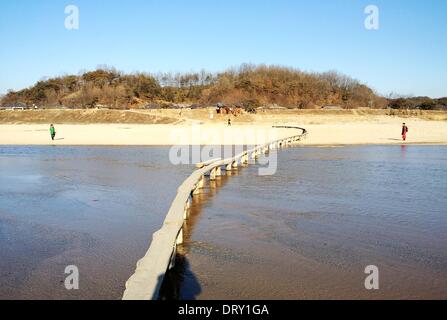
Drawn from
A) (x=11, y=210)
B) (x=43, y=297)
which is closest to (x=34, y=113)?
(x=11, y=210)

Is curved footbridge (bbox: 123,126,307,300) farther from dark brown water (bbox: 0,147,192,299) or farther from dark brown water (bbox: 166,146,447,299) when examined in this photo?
dark brown water (bbox: 0,147,192,299)

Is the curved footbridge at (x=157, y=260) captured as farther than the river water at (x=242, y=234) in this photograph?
No

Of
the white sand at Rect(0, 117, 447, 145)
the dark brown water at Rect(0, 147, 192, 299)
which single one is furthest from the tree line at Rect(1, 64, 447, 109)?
the dark brown water at Rect(0, 147, 192, 299)

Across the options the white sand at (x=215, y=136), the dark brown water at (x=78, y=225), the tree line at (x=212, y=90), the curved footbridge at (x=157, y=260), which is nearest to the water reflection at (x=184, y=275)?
the curved footbridge at (x=157, y=260)

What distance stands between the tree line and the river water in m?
72.8

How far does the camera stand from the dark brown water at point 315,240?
4.76 metres

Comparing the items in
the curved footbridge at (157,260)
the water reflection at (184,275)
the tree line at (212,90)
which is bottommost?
the water reflection at (184,275)

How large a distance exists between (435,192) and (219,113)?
5022 centimetres

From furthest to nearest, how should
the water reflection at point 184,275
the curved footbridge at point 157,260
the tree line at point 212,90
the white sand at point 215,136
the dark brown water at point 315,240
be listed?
1. the tree line at point 212,90
2. the white sand at point 215,136
3. the dark brown water at point 315,240
4. the water reflection at point 184,275
5. the curved footbridge at point 157,260

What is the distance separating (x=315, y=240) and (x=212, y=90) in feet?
292

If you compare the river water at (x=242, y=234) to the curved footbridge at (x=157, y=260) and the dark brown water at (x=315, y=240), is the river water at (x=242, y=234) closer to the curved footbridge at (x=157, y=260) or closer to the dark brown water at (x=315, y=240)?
the dark brown water at (x=315, y=240)

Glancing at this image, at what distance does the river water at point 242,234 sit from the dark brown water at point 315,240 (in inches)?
0.8

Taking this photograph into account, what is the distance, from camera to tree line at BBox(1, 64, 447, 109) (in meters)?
88.2

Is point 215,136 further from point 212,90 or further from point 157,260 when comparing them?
point 212,90
